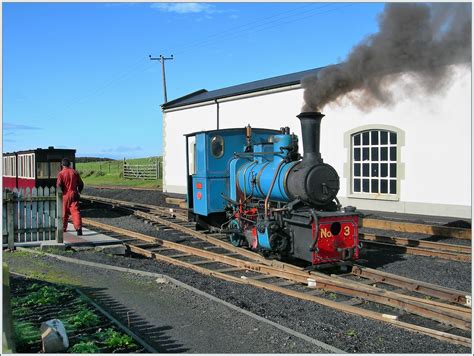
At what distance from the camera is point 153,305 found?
19.8 feet

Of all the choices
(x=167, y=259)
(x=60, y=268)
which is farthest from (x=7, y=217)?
(x=167, y=259)

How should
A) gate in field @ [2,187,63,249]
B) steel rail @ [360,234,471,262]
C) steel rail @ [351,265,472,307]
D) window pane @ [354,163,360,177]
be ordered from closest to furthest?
steel rail @ [351,265,472,307] < steel rail @ [360,234,471,262] < gate in field @ [2,187,63,249] < window pane @ [354,163,360,177]

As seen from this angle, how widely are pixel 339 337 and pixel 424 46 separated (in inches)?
202

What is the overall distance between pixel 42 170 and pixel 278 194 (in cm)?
1282

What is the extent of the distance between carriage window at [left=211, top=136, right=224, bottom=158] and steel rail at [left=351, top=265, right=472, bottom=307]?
465 cm

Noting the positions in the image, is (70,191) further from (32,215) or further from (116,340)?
(116,340)

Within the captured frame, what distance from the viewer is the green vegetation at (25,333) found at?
4512 millimetres

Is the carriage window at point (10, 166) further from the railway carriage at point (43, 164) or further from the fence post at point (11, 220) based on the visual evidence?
the fence post at point (11, 220)

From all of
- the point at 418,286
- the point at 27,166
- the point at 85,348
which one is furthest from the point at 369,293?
the point at 27,166

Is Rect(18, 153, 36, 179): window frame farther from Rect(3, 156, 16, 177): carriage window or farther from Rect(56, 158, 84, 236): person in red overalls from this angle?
Rect(56, 158, 84, 236): person in red overalls

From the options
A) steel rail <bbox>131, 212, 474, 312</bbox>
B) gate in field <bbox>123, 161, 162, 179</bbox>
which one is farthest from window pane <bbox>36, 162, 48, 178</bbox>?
gate in field <bbox>123, 161, 162, 179</bbox>

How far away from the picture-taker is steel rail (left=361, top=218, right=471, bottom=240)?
1157cm

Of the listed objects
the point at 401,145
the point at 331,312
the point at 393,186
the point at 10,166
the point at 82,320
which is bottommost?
the point at 331,312

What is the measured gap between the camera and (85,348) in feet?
14.3
